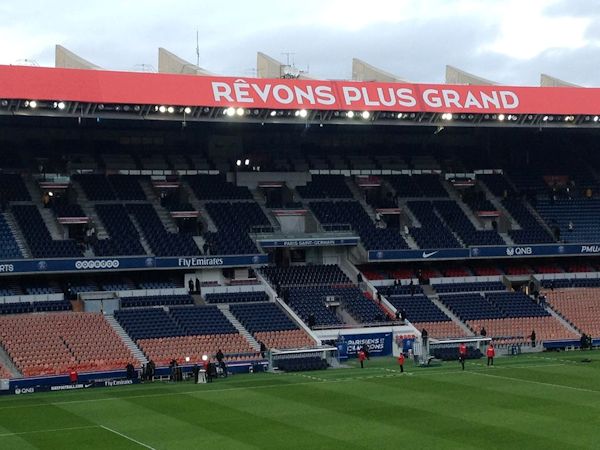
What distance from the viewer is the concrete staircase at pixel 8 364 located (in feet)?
168

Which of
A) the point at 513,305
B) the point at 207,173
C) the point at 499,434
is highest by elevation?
the point at 207,173

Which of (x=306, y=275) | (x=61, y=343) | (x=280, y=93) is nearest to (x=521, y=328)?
(x=306, y=275)

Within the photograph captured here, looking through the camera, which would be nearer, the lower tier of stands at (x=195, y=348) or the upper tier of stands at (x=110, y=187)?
the lower tier of stands at (x=195, y=348)

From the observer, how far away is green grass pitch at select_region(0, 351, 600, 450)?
113 ft

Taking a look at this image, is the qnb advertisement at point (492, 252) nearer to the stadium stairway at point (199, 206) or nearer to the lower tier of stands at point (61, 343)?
the stadium stairway at point (199, 206)

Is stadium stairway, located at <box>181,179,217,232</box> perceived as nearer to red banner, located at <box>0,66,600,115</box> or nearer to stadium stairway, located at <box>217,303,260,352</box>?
stadium stairway, located at <box>217,303,260,352</box>

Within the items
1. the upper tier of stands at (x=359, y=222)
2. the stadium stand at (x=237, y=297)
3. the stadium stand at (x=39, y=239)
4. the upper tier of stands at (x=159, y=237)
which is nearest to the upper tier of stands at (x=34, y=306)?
the stadium stand at (x=39, y=239)

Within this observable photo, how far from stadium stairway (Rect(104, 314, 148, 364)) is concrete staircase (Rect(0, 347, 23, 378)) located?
20.2ft

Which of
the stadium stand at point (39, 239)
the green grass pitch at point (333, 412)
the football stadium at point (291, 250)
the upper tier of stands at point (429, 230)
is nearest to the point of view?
the green grass pitch at point (333, 412)

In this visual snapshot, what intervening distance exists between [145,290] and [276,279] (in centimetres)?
896

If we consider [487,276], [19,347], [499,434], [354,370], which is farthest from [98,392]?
[487,276]

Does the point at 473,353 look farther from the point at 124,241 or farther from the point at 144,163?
the point at 144,163

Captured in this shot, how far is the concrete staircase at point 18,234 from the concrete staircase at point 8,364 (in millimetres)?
8759

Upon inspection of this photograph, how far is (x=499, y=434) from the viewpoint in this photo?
34938mm
